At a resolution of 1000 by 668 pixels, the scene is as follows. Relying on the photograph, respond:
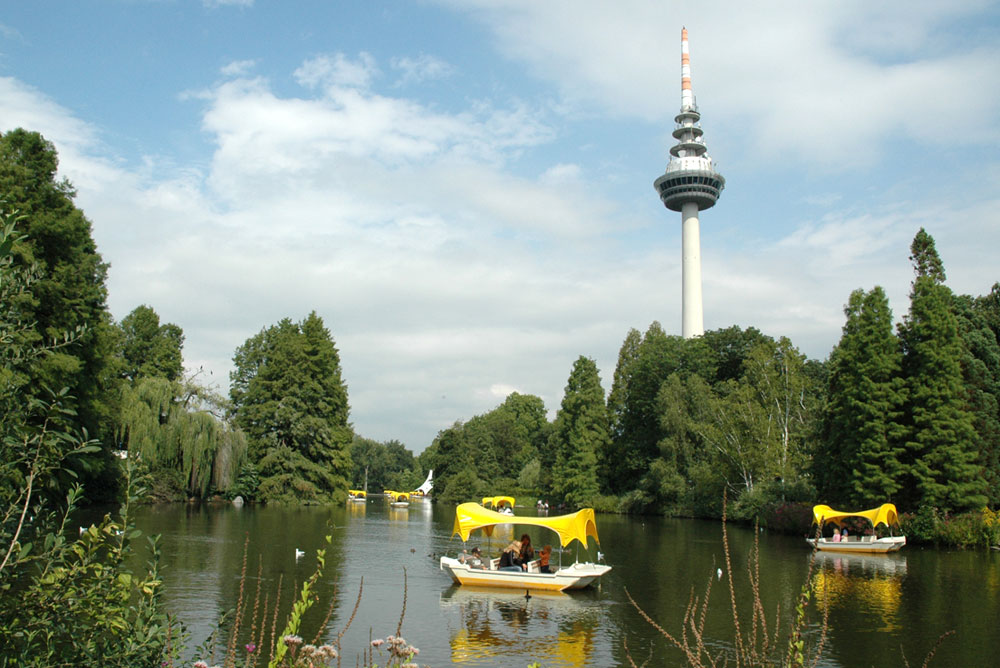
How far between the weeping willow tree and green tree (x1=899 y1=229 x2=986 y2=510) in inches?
1671

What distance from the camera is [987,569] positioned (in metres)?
27.3

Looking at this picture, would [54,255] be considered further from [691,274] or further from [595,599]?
[691,274]

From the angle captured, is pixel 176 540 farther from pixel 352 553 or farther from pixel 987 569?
pixel 987 569

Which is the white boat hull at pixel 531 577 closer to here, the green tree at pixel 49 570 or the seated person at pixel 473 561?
the seated person at pixel 473 561

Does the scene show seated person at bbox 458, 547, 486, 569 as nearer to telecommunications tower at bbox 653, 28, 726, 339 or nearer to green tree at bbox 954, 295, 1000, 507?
green tree at bbox 954, 295, 1000, 507

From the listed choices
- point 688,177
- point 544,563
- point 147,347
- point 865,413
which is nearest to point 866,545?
point 865,413

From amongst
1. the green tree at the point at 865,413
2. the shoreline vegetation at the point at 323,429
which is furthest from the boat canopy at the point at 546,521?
the green tree at the point at 865,413

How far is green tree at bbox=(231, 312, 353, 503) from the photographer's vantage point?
207ft

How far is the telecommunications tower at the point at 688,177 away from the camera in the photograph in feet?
323

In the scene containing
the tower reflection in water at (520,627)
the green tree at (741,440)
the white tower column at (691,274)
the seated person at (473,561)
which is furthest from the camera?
the white tower column at (691,274)

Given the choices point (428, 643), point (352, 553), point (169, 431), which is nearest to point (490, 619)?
point (428, 643)

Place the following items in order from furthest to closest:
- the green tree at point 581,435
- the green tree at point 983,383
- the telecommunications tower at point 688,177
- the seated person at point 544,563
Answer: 1. the telecommunications tower at point 688,177
2. the green tree at point 581,435
3. the green tree at point 983,383
4. the seated person at point 544,563

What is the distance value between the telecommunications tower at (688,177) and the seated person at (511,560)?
250 ft

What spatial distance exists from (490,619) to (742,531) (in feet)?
109
